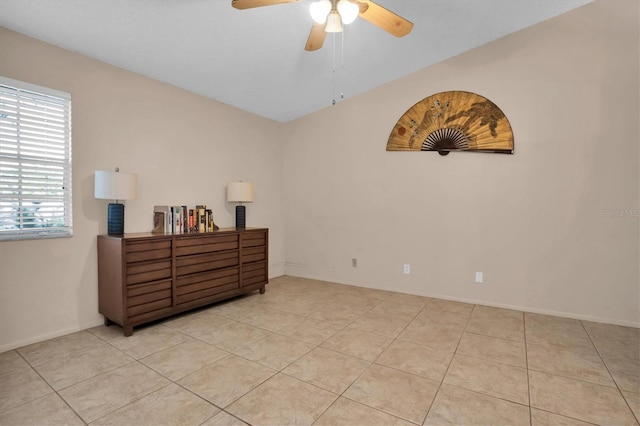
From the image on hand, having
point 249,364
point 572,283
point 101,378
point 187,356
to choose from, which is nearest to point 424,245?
point 572,283

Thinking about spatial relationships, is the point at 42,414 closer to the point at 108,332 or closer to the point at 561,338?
the point at 108,332

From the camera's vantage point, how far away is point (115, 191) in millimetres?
2717

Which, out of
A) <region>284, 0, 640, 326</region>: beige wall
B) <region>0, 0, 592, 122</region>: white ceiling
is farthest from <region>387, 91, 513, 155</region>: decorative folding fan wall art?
<region>0, 0, 592, 122</region>: white ceiling

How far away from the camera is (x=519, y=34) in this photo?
332cm

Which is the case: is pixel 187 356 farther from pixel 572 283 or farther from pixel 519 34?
pixel 519 34

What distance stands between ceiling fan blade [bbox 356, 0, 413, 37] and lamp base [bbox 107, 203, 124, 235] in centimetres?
259

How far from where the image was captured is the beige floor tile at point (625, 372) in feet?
6.53

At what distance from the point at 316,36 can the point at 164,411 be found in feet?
8.31

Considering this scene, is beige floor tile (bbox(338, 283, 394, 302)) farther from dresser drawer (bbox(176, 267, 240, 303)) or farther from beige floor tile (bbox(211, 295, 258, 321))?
dresser drawer (bbox(176, 267, 240, 303))

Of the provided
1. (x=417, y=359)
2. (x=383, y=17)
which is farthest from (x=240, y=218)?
(x=383, y=17)

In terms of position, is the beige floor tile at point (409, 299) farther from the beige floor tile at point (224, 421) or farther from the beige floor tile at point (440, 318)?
the beige floor tile at point (224, 421)

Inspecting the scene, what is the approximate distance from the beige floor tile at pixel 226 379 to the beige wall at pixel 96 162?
5.00 ft

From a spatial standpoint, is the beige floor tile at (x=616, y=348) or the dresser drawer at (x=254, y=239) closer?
the beige floor tile at (x=616, y=348)

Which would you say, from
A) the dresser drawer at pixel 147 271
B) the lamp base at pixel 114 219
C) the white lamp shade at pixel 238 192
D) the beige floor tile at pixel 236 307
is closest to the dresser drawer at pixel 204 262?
the dresser drawer at pixel 147 271
